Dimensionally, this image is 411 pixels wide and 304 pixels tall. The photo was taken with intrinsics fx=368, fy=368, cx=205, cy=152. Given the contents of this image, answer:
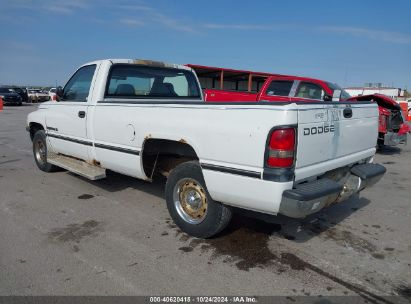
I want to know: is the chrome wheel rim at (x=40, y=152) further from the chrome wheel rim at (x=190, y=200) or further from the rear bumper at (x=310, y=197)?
the rear bumper at (x=310, y=197)

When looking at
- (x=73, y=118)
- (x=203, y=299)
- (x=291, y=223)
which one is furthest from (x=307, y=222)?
(x=73, y=118)

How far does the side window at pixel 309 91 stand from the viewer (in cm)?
947

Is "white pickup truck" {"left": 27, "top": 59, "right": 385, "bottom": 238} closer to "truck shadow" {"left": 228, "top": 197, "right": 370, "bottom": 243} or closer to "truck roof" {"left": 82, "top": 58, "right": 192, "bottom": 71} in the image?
"truck roof" {"left": 82, "top": 58, "right": 192, "bottom": 71}

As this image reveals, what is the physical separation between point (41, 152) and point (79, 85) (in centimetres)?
197

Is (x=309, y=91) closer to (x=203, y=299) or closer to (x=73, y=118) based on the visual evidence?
(x=73, y=118)

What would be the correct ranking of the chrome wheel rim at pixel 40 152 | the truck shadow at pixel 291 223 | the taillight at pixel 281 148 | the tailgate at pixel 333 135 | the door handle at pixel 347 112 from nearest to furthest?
the taillight at pixel 281 148
the tailgate at pixel 333 135
the door handle at pixel 347 112
the truck shadow at pixel 291 223
the chrome wheel rim at pixel 40 152

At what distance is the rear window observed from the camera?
203 inches

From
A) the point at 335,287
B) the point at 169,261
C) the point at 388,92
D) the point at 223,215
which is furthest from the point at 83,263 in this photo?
the point at 388,92

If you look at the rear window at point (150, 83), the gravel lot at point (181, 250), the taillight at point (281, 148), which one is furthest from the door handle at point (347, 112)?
the rear window at point (150, 83)

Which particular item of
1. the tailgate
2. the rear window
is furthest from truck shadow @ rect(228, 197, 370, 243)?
the rear window

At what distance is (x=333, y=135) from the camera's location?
3.55 meters

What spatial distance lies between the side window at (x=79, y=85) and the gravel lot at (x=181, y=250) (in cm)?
145

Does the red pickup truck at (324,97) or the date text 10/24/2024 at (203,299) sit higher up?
the red pickup truck at (324,97)

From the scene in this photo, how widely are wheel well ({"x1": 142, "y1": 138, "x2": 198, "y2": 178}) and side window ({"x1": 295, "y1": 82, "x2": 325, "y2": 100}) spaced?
5828 mm
